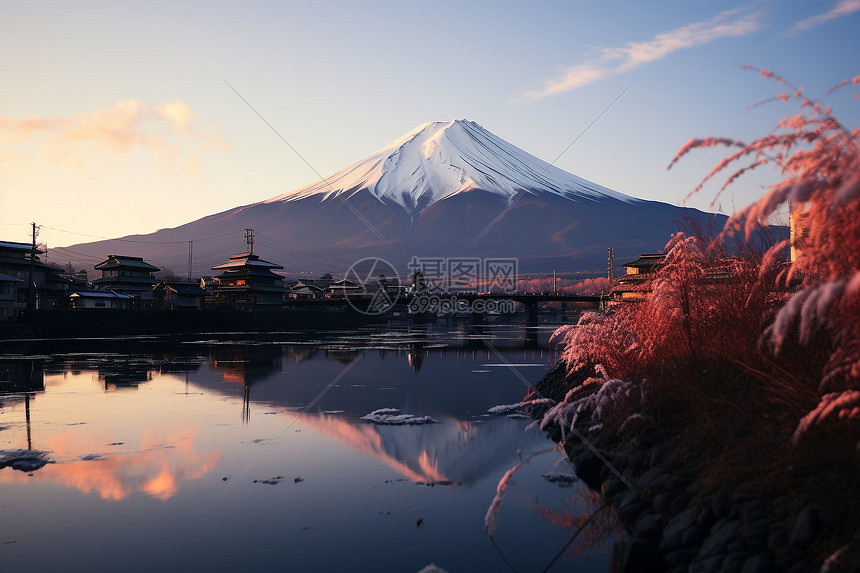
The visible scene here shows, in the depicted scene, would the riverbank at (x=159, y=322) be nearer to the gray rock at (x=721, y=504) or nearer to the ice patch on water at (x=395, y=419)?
the ice patch on water at (x=395, y=419)

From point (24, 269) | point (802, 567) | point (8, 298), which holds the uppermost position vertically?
point (24, 269)

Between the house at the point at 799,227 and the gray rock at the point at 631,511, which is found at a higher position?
the house at the point at 799,227

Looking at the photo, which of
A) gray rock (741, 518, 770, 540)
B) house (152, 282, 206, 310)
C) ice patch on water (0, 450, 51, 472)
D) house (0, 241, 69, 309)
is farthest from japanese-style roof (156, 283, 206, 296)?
gray rock (741, 518, 770, 540)

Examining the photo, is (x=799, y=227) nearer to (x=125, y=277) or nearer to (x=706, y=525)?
(x=706, y=525)

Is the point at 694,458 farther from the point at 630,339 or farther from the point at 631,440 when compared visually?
the point at 630,339

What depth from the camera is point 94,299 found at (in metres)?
78.2

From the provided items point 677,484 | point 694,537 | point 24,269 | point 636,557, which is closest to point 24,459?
point 636,557

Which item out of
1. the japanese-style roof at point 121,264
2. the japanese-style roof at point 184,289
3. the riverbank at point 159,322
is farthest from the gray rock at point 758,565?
the japanese-style roof at point 121,264

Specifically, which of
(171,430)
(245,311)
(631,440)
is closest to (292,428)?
(171,430)

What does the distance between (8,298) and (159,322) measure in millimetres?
16299

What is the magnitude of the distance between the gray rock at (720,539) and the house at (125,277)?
4016 inches

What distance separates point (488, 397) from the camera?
23156 millimetres

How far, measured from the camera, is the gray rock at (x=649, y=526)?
25.6 feet

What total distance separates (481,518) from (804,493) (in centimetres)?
479
